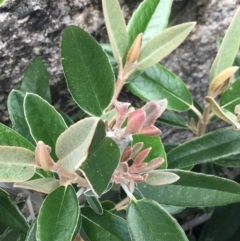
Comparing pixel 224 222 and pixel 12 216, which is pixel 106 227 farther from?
pixel 224 222

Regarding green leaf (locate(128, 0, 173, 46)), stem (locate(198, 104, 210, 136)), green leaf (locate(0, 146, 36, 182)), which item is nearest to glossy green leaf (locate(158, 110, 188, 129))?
stem (locate(198, 104, 210, 136))

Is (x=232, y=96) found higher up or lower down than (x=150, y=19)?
lower down

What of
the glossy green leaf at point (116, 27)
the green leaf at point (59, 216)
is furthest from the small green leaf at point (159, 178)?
the glossy green leaf at point (116, 27)

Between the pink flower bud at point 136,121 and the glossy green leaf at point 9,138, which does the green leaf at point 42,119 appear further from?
the pink flower bud at point 136,121

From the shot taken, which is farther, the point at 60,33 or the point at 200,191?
the point at 60,33

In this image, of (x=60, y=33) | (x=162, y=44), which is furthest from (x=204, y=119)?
(x=60, y=33)

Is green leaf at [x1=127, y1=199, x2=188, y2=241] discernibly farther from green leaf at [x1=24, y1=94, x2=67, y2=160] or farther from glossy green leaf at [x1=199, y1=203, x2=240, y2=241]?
glossy green leaf at [x1=199, y1=203, x2=240, y2=241]
